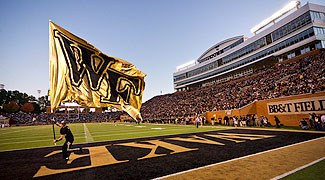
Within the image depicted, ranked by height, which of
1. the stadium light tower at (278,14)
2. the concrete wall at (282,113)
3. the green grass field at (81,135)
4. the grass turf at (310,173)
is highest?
the stadium light tower at (278,14)

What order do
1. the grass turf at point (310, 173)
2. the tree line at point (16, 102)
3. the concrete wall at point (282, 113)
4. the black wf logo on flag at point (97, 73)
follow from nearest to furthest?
the grass turf at point (310, 173) < the black wf logo on flag at point (97, 73) < the concrete wall at point (282, 113) < the tree line at point (16, 102)

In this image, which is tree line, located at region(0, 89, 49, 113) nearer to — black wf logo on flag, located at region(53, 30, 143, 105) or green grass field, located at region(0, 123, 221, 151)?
green grass field, located at region(0, 123, 221, 151)

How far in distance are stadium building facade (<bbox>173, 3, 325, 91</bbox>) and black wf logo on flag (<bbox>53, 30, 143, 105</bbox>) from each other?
38.1 meters

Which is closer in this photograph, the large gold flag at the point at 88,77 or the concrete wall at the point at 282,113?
the large gold flag at the point at 88,77

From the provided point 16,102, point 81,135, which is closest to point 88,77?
point 81,135

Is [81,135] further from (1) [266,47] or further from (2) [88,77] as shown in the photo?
(1) [266,47]

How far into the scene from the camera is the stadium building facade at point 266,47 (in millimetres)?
30594

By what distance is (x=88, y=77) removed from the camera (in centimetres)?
623

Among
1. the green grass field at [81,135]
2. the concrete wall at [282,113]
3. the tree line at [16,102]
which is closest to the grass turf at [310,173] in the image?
the green grass field at [81,135]

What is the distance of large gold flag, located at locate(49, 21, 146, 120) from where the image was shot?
18.6 ft

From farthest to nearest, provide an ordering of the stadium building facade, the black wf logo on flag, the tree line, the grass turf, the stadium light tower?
the tree line
the stadium light tower
the stadium building facade
the black wf logo on flag
the grass turf

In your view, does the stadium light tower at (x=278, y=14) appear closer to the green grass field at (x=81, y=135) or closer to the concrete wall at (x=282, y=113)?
the concrete wall at (x=282, y=113)

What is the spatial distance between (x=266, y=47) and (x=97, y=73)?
144 ft

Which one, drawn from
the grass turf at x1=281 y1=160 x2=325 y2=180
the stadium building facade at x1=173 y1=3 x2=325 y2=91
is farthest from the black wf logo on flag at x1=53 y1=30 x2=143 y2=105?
the stadium building facade at x1=173 y1=3 x2=325 y2=91
